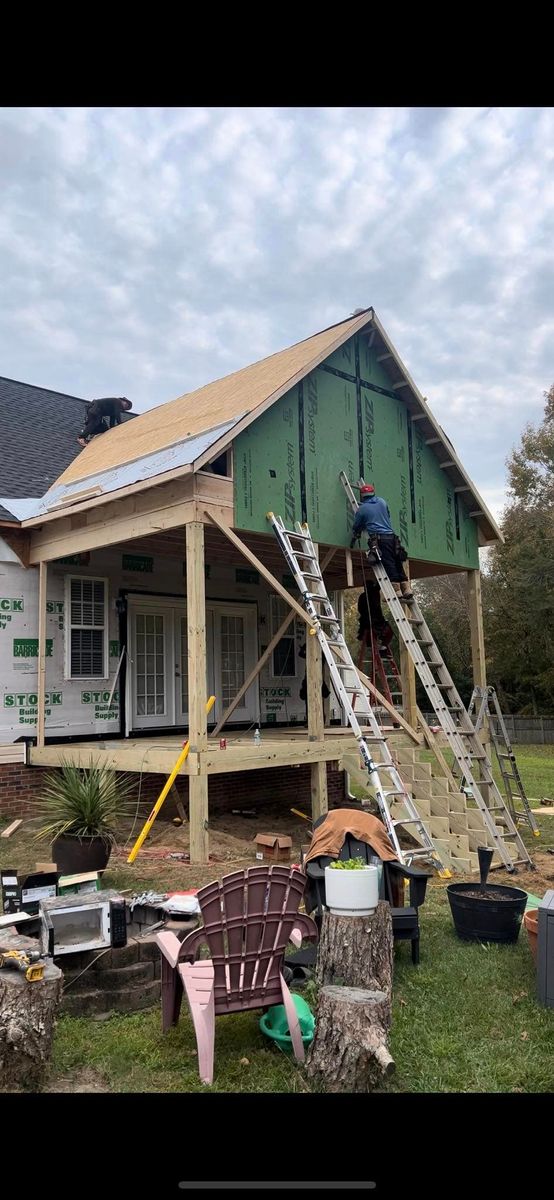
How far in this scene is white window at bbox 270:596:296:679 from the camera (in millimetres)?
15188

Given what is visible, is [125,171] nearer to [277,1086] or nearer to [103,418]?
[277,1086]

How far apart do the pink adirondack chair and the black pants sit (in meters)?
6.98

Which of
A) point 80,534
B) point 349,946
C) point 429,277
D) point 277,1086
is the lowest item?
point 277,1086

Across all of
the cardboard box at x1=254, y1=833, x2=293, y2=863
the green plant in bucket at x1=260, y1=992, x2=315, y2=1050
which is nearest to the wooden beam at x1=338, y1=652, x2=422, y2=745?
the cardboard box at x1=254, y1=833, x2=293, y2=863

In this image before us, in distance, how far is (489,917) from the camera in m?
5.97

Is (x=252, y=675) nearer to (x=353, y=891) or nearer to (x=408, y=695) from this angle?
(x=408, y=695)

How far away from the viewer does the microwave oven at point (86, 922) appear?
4785mm

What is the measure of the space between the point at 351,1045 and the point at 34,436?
43.2 ft

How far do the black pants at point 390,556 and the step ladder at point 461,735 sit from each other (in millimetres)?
91

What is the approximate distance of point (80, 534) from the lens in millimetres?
10844

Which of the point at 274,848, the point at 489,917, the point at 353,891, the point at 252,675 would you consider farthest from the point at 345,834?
the point at 252,675
